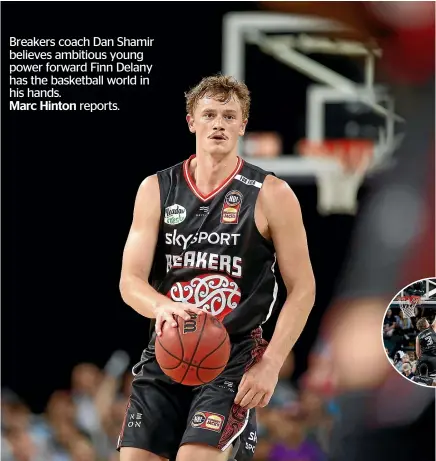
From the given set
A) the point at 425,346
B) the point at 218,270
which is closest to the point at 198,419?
the point at 218,270

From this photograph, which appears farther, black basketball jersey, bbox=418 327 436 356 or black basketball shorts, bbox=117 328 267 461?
black basketball jersey, bbox=418 327 436 356

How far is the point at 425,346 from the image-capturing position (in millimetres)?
6719

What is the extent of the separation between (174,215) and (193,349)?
882mm

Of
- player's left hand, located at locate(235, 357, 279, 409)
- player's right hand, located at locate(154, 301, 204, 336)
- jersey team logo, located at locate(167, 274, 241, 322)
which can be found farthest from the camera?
jersey team logo, located at locate(167, 274, 241, 322)

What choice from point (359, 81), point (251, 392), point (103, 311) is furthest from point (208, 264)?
point (359, 81)

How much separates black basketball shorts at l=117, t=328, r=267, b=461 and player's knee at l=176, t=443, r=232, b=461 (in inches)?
0.9

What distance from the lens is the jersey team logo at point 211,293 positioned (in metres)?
4.88

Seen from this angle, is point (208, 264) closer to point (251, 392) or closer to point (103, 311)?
point (251, 392)

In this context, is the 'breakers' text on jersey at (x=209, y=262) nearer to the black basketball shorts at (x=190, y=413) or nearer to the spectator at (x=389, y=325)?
the black basketball shorts at (x=190, y=413)

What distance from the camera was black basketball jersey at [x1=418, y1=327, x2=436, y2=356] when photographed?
6688 mm

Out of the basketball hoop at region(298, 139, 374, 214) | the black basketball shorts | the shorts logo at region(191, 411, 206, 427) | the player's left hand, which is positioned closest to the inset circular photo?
the basketball hoop at region(298, 139, 374, 214)

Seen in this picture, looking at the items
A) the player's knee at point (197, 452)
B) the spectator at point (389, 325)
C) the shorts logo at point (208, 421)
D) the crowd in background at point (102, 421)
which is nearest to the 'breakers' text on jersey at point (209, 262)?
the shorts logo at point (208, 421)

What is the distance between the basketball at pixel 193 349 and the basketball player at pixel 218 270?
208 millimetres

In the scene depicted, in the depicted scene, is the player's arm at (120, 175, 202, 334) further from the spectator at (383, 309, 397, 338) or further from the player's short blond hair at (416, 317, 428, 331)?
the player's short blond hair at (416, 317, 428, 331)
